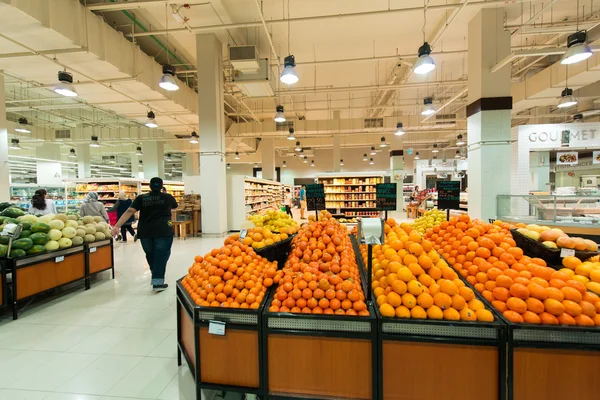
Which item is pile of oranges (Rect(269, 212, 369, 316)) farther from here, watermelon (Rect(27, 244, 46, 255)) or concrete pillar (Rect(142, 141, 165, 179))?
concrete pillar (Rect(142, 141, 165, 179))

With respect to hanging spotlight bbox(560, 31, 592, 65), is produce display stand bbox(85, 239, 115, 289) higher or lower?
lower

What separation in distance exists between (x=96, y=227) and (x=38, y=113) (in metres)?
14.1

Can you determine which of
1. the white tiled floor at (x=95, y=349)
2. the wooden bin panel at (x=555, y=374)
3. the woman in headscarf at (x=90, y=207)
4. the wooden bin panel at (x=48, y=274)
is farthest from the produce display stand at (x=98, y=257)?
the wooden bin panel at (x=555, y=374)

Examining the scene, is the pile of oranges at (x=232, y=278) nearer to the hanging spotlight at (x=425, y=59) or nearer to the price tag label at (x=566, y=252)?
the price tag label at (x=566, y=252)

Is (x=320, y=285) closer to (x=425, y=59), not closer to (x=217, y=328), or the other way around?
(x=217, y=328)

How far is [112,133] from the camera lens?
15031mm

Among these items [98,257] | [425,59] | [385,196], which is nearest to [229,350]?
[385,196]

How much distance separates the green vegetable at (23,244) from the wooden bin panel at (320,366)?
3.85 m

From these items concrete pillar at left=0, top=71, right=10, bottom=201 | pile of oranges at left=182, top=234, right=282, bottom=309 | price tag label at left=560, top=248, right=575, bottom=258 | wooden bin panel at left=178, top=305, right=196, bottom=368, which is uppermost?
concrete pillar at left=0, top=71, right=10, bottom=201

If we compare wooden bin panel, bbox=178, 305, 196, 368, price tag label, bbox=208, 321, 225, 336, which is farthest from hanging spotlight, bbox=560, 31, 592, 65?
wooden bin panel, bbox=178, 305, 196, 368

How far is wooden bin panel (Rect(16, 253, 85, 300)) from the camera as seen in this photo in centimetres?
360

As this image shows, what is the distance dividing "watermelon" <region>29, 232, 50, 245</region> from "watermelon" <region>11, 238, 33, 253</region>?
0.34 ft

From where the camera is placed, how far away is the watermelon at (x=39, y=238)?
12.7 feet

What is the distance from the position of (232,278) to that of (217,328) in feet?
1.33
